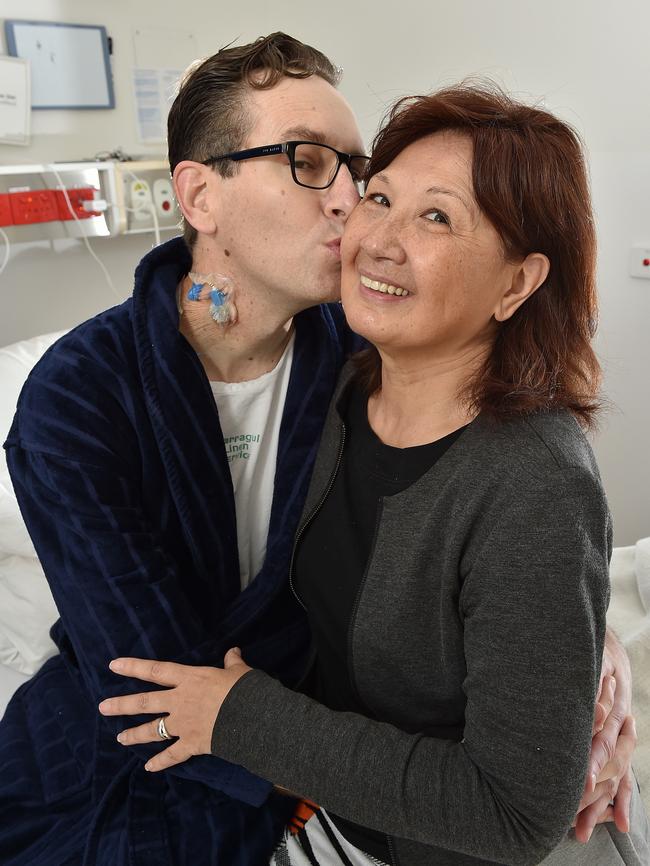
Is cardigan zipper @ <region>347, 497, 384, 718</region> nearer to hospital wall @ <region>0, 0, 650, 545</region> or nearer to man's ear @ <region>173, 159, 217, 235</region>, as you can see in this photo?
man's ear @ <region>173, 159, 217, 235</region>

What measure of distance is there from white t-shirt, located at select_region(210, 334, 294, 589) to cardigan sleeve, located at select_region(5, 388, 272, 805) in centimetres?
23

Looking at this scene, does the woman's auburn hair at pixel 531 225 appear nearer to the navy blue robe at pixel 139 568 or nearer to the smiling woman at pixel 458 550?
the smiling woman at pixel 458 550

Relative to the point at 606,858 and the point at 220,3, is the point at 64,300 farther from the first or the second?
the point at 606,858

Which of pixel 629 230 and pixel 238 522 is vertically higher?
pixel 629 230

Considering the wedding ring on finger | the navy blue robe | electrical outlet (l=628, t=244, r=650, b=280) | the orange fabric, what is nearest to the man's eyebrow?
the navy blue robe

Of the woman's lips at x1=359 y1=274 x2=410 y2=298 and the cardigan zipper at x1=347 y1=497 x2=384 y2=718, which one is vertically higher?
the woman's lips at x1=359 y1=274 x2=410 y2=298

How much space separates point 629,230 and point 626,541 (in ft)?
3.61

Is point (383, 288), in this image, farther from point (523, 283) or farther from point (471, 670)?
point (471, 670)

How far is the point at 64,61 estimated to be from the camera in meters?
2.18

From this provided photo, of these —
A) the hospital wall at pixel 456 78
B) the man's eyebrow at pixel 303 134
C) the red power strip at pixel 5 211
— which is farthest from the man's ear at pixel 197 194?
the hospital wall at pixel 456 78

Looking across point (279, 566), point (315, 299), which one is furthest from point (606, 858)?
point (315, 299)

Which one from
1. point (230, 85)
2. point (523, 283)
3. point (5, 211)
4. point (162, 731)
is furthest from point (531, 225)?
point (5, 211)

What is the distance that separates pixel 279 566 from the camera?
1314 millimetres

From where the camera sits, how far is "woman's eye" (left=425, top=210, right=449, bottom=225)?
1021 millimetres
